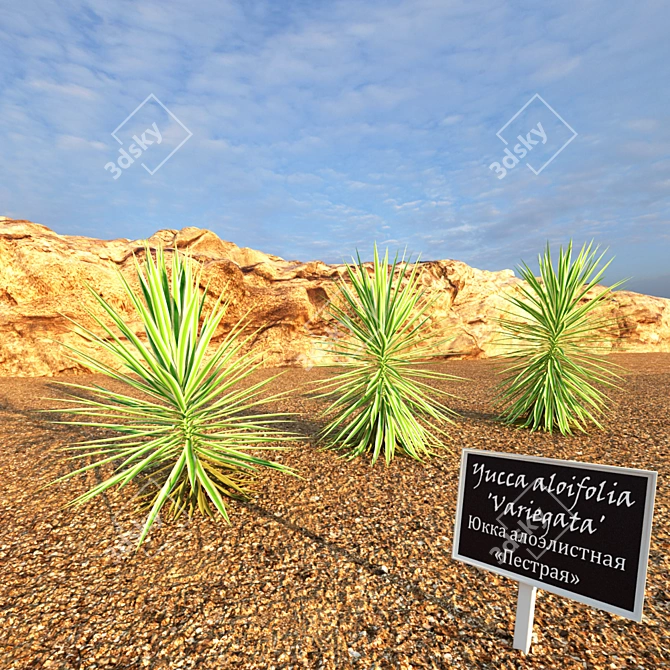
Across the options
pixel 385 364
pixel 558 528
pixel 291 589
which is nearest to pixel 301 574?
pixel 291 589

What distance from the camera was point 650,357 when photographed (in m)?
12.6

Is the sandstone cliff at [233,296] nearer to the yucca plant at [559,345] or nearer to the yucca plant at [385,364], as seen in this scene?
the yucca plant at [559,345]

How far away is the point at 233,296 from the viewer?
1101 centimetres

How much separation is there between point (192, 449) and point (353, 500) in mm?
1411

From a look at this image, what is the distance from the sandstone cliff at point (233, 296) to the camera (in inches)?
364

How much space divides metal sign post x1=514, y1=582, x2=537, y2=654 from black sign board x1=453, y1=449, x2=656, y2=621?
0.08 m

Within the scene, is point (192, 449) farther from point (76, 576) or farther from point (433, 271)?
point (433, 271)

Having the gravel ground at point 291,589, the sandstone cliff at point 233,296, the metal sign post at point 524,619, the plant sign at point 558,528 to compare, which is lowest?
the gravel ground at point 291,589

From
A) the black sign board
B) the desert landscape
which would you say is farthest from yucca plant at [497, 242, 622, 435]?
the black sign board

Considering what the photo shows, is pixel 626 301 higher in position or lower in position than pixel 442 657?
higher

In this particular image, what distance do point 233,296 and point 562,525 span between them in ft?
33.4

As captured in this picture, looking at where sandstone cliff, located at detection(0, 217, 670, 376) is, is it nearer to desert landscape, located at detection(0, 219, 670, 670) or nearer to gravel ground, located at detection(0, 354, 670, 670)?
desert landscape, located at detection(0, 219, 670, 670)

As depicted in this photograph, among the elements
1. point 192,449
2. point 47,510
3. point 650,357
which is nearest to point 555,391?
point 192,449

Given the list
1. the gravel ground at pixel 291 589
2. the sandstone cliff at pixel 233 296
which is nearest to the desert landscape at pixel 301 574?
the gravel ground at pixel 291 589
